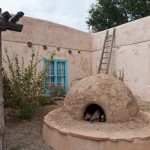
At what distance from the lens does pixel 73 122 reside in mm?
5770

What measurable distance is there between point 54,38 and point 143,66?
12.8 ft

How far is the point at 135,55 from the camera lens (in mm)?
11406

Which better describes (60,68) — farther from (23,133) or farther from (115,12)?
(115,12)

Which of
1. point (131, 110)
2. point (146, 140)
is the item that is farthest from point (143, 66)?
point (146, 140)

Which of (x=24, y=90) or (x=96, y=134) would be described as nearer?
→ (x=96, y=134)

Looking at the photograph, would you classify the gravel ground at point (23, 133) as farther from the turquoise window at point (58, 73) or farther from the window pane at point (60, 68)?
the window pane at point (60, 68)

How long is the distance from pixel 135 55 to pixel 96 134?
699 cm

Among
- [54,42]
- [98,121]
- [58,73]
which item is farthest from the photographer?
[58,73]

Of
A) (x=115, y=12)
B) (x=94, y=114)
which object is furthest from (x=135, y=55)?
(x=115, y=12)

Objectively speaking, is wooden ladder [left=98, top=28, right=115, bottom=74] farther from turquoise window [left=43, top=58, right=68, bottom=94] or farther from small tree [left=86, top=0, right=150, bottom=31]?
small tree [left=86, top=0, right=150, bottom=31]

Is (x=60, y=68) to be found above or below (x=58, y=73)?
above

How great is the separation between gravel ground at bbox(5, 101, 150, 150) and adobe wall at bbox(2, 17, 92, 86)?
3.07 meters

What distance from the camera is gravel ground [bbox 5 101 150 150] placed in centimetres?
559

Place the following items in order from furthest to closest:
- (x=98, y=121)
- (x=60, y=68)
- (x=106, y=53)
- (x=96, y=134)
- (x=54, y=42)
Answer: (x=106, y=53) < (x=60, y=68) < (x=54, y=42) < (x=98, y=121) < (x=96, y=134)
